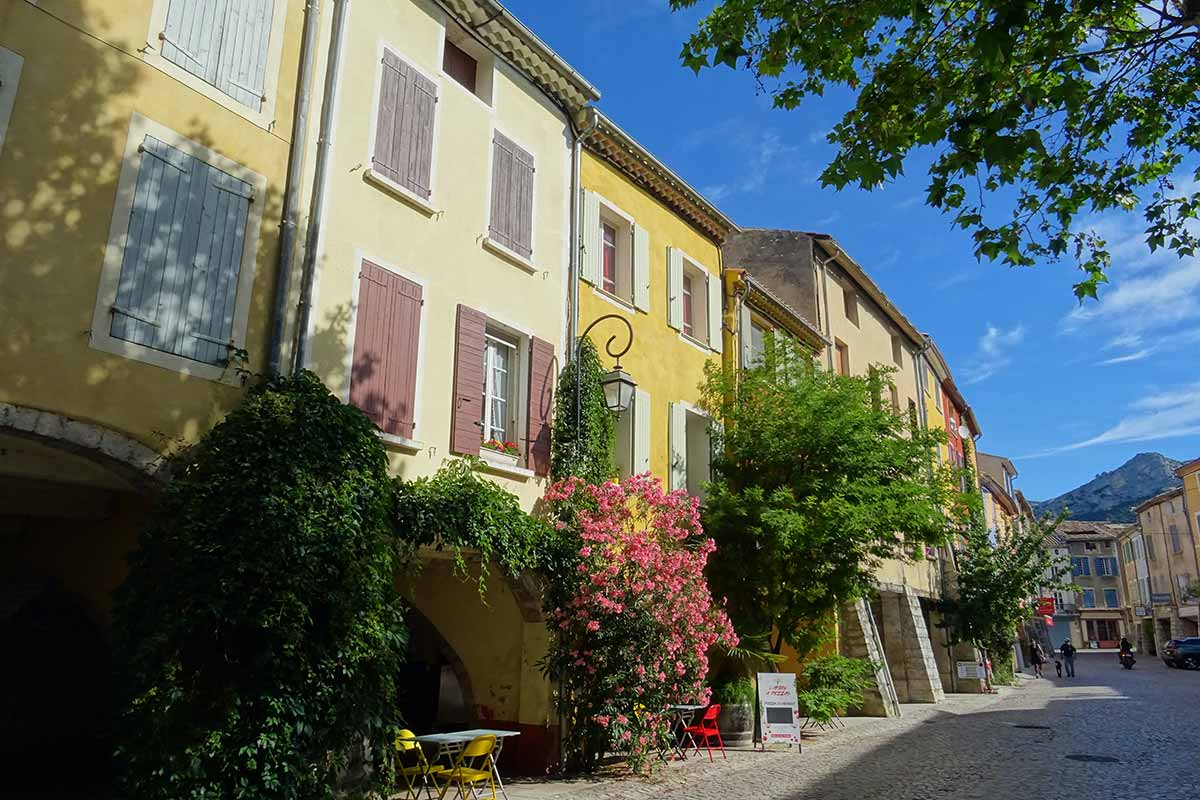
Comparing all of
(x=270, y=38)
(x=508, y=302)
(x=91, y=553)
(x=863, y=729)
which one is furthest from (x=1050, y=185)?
(x=863, y=729)

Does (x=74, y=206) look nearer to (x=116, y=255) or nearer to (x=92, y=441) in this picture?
(x=116, y=255)

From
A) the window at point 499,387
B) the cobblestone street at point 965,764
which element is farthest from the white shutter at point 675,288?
the cobblestone street at point 965,764

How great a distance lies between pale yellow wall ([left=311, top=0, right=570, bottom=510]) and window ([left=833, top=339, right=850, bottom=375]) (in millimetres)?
11544

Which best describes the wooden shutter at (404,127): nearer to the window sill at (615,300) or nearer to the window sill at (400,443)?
the window sill at (400,443)

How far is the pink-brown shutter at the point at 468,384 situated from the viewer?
9.61 metres

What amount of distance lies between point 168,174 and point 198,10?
1705 mm

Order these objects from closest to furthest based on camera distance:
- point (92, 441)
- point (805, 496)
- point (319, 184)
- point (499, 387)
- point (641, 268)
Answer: point (92, 441)
point (319, 184)
point (499, 387)
point (805, 496)
point (641, 268)

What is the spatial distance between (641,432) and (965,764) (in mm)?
6232

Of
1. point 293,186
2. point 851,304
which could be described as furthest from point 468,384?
point 851,304

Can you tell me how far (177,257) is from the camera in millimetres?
7355

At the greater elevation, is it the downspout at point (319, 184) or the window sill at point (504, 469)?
the downspout at point (319, 184)

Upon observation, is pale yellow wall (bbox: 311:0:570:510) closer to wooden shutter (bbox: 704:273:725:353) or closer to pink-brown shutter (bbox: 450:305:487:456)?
pink-brown shutter (bbox: 450:305:487:456)

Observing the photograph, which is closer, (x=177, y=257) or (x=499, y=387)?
(x=177, y=257)

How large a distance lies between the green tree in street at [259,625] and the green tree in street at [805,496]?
281 inches
